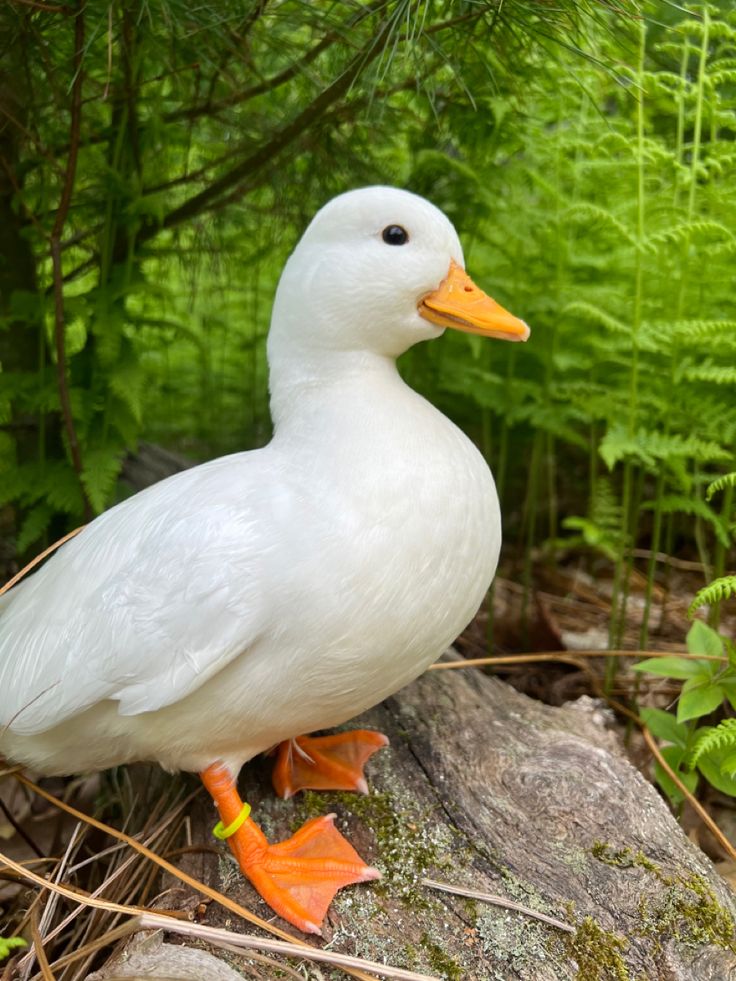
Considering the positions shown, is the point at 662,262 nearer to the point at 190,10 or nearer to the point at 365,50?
the point at 365,50

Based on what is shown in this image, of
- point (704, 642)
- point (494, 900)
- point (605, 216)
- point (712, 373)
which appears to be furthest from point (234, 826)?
point (605, 216)

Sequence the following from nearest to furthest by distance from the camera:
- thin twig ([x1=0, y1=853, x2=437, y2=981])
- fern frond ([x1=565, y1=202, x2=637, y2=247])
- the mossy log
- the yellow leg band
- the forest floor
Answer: thin twig ([x1=0, y1=853, x2=437, y2=981]) < the mossy log < the yellow leg band < the forest floor < fern frond ([x1=565, y1=202, x2=637, y2=247])

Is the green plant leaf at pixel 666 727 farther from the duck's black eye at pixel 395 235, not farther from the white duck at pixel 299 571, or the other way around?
the duck's black eye at pixel 395 235

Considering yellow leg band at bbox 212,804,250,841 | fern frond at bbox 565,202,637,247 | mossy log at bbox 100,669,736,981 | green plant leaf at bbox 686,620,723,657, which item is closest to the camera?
A: mossy log at bbox 100,669,736,981

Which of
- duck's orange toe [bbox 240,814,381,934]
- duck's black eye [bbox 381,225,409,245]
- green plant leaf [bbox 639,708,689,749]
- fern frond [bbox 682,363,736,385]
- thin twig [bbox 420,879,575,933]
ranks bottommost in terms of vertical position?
thin twig [bbox 420,879,575,933]

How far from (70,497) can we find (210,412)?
121 centimetres

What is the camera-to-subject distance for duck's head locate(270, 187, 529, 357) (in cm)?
139

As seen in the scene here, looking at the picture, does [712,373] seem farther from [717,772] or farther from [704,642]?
[717,772]

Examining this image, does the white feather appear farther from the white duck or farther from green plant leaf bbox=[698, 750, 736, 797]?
green plant leaf bbox=[698, 750, 736, 797]

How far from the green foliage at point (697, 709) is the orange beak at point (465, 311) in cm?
77

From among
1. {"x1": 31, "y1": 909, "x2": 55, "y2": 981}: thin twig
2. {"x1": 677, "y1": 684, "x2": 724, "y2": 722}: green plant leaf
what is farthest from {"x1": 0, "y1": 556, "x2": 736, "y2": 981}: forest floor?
{"x1": 677, "y1": 684, "x2": 724, "y2": 722}: green plant leaf

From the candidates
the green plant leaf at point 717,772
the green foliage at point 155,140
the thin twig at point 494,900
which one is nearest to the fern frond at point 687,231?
the green foliage at point 155,140

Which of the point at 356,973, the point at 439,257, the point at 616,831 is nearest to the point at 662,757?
the point at 616,831

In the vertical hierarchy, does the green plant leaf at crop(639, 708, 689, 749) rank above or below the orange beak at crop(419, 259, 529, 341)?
below
